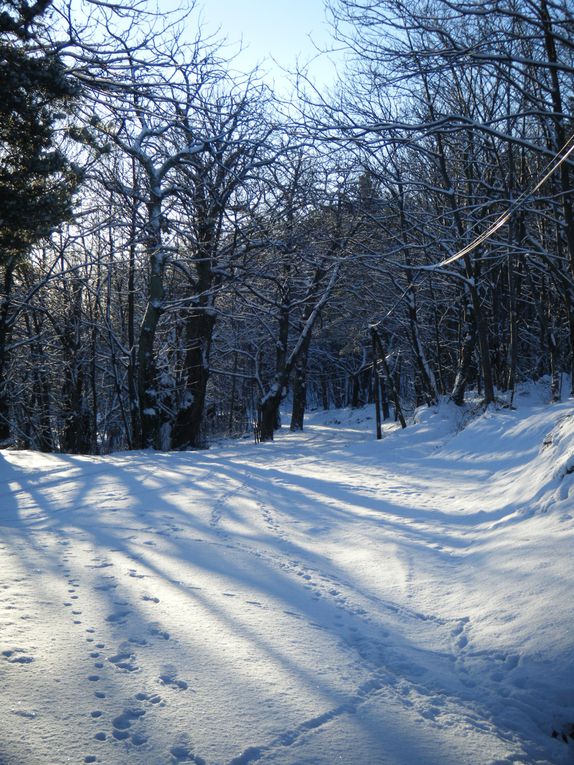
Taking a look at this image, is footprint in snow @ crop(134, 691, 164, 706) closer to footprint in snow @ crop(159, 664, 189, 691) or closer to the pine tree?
footprint in snow @ crop(159, 664, 189, 691)

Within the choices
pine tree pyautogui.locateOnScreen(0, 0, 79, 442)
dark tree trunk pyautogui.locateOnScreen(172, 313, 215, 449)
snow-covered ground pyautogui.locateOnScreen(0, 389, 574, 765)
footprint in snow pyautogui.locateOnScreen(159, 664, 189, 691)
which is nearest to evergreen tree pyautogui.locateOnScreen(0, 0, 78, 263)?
pine tree pyautogui.locateOnScreen(0, 0, 79, 442)

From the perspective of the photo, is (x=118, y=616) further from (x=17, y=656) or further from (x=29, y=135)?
(x=29, y=135)

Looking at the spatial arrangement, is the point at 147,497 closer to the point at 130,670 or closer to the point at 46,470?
the point at 46,470

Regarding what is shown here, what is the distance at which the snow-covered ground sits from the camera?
231cm

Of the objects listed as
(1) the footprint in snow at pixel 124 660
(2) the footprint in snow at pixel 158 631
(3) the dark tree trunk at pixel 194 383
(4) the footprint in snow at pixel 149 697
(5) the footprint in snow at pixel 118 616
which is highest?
(3) the dark tree trunk at pixel 194 383

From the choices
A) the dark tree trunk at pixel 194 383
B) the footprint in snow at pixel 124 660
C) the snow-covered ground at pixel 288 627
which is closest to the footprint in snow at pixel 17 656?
the snow-covered ground at pixel 288 627

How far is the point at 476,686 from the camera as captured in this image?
2865 mm

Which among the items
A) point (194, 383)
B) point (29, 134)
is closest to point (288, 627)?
point (29, 134)

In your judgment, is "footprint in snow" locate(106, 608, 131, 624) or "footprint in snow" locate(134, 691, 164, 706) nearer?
"footprint in snow" locate(134, 691, 164, 706)

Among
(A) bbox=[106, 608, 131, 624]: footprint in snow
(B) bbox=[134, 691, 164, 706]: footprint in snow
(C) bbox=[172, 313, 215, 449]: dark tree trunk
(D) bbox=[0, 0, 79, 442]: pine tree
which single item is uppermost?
(D) bbox=[0, 0, 79, 442]: pine tree

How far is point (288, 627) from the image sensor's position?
10.7 ft

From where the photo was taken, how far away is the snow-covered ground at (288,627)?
2.31 m

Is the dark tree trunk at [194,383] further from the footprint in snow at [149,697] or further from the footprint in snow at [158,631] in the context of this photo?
the footprint in snow at [149,697]

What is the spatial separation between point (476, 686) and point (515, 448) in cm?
617
